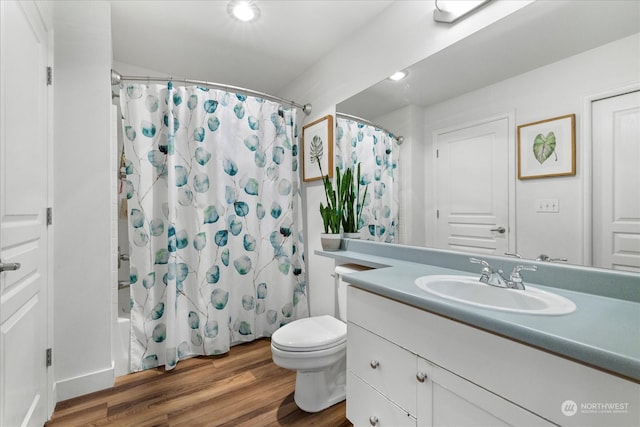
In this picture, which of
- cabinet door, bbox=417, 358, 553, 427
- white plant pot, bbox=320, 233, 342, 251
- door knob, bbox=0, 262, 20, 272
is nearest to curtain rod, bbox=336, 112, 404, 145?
white plant pot, bbox=320, 233, 342, 251

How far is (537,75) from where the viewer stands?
1115 millimetres

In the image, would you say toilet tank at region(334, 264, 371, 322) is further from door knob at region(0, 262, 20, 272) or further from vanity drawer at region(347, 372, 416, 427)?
door knob at region(0, 262, 20, 272)

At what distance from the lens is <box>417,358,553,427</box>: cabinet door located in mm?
718

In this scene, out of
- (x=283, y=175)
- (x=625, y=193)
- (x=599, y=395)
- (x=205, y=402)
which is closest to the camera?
(x=599, y=395)

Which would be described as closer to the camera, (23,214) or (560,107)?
(560,107)

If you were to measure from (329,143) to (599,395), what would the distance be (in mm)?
1866

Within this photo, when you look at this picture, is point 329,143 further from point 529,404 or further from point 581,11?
point 529,404

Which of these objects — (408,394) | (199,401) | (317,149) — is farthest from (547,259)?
(199,401)

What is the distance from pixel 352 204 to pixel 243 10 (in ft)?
4.68

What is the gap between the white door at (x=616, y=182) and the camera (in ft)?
2.97

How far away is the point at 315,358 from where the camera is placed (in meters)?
1.45

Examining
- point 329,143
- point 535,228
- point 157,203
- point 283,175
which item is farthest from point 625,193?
point 157,203

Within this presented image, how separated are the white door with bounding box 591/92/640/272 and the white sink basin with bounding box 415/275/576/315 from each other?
270 millimetres

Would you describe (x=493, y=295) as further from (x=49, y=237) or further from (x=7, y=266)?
(x=49, y=237)
